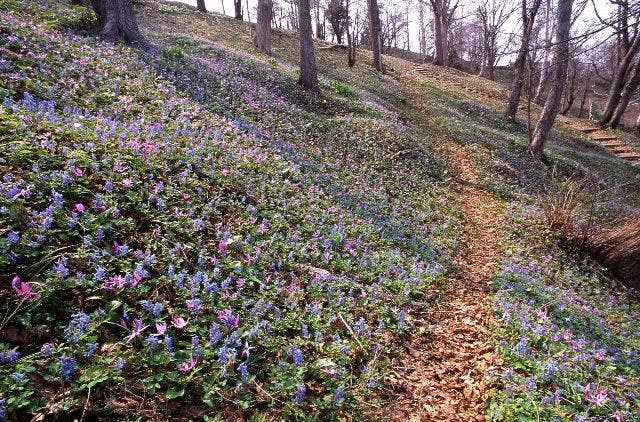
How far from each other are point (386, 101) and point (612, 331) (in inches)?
713

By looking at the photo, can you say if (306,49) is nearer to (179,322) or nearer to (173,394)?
(179,322)

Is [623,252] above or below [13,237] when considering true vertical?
below

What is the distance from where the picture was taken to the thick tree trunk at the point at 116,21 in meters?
12.4

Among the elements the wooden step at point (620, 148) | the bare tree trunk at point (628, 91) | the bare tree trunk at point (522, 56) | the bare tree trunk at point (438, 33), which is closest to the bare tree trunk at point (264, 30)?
the bare tree trunk at point (522, 56)

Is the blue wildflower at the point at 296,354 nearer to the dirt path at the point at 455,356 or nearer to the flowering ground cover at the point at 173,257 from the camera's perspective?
the flowering ground cover at the point at 173,257

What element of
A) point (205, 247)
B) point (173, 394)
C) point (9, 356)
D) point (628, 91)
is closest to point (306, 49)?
point (205, 247)

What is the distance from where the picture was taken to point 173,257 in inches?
178

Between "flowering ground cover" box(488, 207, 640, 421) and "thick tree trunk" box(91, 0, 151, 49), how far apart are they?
1383 cm

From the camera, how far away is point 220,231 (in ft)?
17.9

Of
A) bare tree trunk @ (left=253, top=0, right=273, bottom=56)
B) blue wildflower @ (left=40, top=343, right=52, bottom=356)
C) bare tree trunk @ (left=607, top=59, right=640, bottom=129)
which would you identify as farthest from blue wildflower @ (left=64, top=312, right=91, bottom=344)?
bare tree trunk @ (left=607, top=59, right=640, bottom=129)

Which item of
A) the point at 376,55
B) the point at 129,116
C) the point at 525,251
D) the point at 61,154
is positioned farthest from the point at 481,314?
the point at 376,55

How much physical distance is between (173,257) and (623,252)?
997cm

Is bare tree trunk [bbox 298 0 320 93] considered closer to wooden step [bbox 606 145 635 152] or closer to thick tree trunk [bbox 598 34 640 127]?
wooden step [bbox 606 145 635 152]

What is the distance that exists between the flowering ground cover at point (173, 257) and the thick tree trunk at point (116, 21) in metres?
2.29
